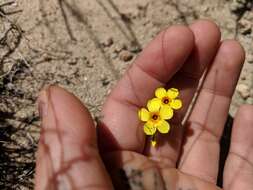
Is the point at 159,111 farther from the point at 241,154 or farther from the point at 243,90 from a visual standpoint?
the point at 243,90

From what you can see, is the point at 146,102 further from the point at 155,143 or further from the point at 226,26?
the point at 226,26

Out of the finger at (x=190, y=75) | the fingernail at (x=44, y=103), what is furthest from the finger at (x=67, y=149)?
the finger at (x=190, y=75)

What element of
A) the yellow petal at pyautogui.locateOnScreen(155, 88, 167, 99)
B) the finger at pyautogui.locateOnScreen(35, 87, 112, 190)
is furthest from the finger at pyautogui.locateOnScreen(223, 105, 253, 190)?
the finger at pyautogui.locateOnScreen(35, 87, 112, 190)

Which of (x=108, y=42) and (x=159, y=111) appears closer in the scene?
(x=159, y=111)

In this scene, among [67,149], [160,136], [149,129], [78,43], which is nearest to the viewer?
[67,149]

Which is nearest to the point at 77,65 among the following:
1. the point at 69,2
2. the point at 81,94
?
the point at 81,94

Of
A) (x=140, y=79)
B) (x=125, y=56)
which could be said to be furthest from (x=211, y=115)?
(x=125, y=56)
